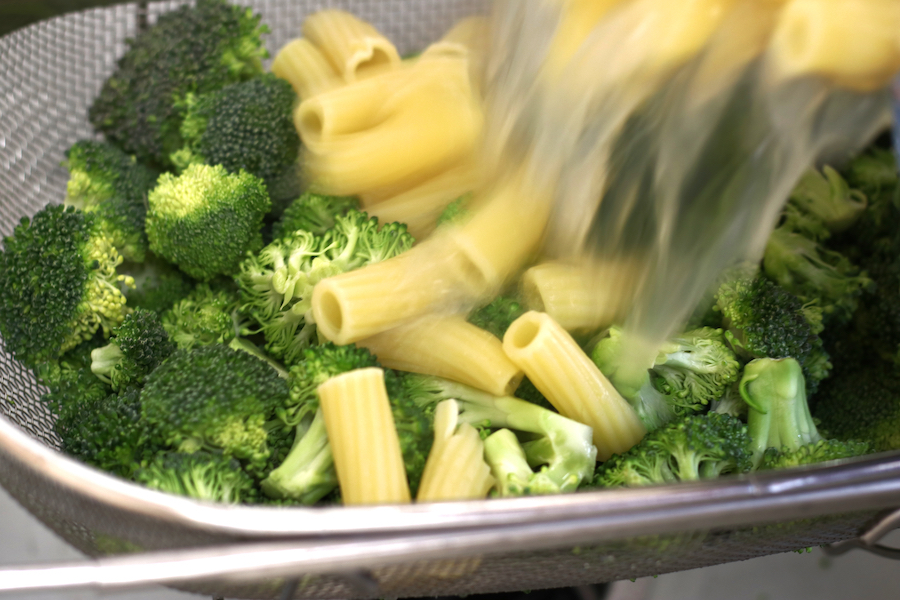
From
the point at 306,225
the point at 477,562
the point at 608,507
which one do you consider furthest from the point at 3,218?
the point at 608,507

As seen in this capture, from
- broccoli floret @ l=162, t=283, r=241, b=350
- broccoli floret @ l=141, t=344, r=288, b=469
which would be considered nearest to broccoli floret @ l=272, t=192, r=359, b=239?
broccoli floret @ l=162, t=283, r=241, b=350

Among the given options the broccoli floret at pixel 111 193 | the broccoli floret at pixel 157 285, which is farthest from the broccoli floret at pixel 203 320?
→ the broccoli floret at pixel 111 193

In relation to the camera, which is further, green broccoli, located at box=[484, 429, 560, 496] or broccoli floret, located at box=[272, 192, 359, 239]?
broccoli floret, located at box=[272, 192, 359, 239]

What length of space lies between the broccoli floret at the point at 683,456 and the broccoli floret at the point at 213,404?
16.8 inches

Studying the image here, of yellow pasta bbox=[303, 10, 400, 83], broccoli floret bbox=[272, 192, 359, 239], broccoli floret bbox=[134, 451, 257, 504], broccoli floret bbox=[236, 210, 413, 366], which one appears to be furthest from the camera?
yellow pasta bbox=[303, 10, 400, 83]

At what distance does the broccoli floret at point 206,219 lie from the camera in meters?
A: 0.99

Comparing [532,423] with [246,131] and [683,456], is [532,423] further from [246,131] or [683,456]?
[246,131]

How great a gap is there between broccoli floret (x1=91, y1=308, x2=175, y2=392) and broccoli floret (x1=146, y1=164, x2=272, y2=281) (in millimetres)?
116

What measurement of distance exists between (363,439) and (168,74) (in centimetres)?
81

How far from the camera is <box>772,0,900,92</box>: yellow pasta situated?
60 centimetres

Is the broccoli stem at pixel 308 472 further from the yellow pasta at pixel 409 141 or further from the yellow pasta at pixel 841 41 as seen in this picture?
the yellow pasta at pixel 841 41

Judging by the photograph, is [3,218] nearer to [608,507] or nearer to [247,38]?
[247,38]

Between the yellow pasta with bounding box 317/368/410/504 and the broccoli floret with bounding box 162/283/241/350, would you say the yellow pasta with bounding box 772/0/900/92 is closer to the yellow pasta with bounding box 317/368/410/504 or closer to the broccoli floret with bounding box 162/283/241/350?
the yellow pasta with bounding box 317/368/410/504

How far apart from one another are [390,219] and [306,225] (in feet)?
0.42
